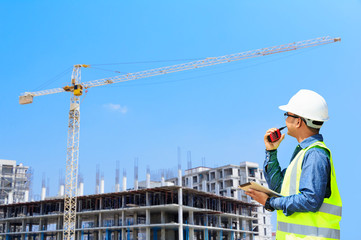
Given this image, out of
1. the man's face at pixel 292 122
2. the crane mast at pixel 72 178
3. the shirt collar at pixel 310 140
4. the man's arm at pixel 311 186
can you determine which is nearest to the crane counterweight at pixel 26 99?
the crane mast at pixel 72 178

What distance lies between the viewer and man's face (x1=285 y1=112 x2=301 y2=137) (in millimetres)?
2461

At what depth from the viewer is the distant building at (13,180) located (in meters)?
67.1

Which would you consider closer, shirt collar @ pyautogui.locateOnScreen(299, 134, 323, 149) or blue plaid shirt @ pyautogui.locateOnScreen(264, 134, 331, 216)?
blue plaid shirt @ pyautogui.locateOnScreen(264, 134, 331, 216)

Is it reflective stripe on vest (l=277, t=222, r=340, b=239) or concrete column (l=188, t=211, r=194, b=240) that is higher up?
concrete column (l=188, t=211, r=194, b=240)

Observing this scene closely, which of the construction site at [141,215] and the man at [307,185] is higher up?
the construction site at [141,215]

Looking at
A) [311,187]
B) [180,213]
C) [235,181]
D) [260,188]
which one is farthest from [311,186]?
[235,181]

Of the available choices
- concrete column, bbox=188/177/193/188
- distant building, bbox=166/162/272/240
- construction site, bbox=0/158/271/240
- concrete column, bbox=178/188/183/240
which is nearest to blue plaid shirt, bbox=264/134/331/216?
construction site, bbox=0/158/271/240

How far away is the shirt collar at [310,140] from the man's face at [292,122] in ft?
0.37

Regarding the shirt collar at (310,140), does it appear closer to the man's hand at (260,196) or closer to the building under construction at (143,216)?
the man's hand at (260,196)

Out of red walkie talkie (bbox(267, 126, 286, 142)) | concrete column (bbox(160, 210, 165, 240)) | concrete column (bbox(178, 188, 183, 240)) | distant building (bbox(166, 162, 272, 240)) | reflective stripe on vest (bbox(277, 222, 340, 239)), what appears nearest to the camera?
reflective stripe on vest (bbox(277, 222, 340, 239))

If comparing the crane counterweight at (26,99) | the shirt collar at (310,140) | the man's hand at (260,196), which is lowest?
the man's hand at (260,196)

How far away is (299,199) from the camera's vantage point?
215cm

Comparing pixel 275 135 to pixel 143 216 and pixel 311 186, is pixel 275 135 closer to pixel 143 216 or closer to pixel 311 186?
pixel 311 186

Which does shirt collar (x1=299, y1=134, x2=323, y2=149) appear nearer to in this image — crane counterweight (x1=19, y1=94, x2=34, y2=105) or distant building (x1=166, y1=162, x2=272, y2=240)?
crane counterweight (x1=19, y1=94, x2=34, y2=105)
